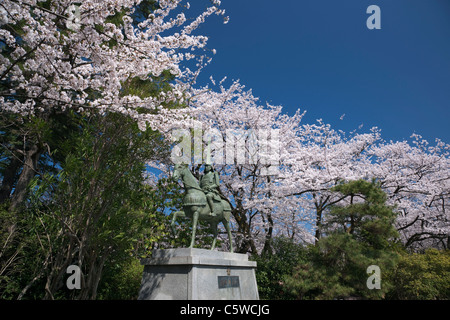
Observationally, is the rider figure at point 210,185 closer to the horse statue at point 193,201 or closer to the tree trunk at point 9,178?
the horse statue at point 193,201

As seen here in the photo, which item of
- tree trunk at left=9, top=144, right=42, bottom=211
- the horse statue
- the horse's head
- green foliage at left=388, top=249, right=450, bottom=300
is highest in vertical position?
tree trunk at left=9, top=144, right=42, bottom=211

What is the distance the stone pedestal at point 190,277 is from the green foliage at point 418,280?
6455 millimetres

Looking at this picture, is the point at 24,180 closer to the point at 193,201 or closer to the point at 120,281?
the point at 120,281

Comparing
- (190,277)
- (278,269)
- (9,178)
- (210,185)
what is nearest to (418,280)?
(278,269)

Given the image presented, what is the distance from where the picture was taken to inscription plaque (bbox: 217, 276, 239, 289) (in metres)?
6.07

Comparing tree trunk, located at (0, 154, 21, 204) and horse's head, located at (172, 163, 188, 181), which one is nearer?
horse's head, located at (172, 163, 188, 181)

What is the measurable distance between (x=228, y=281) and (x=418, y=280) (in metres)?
7.28

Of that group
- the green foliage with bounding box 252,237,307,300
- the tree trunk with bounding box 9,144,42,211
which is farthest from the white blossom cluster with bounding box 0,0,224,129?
the green foliage with bounding box 252,237,307,300

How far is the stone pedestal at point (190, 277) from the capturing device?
5.51m

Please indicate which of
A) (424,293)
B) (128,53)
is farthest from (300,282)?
(128,53)

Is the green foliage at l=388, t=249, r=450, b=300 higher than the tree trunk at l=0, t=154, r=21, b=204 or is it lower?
lower

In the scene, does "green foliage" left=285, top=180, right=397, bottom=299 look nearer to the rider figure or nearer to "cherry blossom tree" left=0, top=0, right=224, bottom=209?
the rider figure

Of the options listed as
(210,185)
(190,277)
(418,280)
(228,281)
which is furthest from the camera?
(418,280)

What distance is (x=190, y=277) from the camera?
548cm
